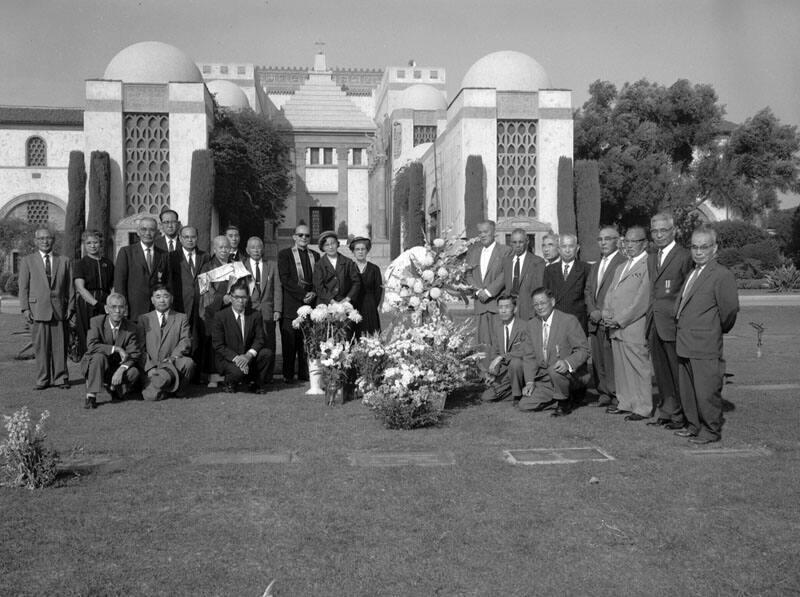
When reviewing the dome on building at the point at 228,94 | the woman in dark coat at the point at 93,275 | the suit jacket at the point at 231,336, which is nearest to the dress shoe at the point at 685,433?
the suit jacket at the point at 231,336

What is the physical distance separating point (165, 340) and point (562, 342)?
4414 millimetres

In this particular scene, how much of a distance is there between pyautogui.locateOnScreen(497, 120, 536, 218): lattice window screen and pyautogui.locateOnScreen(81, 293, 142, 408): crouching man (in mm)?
22167

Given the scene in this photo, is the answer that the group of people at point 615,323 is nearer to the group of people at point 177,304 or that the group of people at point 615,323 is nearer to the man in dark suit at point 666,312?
the man in dark suit at point 666,312

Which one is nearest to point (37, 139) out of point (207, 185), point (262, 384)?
point (207, 185)

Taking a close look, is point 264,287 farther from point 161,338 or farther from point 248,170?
point 248,170

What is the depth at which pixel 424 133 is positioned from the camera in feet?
141

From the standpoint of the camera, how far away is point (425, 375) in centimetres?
686

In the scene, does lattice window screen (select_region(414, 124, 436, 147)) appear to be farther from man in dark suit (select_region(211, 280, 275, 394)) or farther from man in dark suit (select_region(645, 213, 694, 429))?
man in dark suit (select_region(645, 213, 694, 429))

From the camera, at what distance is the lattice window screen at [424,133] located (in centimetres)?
4256

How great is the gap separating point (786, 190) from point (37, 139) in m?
42.4

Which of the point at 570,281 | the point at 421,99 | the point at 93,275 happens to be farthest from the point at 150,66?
the point at 570,281

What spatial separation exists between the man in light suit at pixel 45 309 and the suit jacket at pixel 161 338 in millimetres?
1247

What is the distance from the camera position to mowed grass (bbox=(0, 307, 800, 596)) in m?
3.54

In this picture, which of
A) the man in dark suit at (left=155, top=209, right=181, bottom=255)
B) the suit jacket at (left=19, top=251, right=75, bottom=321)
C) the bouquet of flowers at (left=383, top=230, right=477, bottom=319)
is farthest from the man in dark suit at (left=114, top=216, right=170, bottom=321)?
the bouquet of flowers at (left=383, top=230, right=477, bottom=319)
